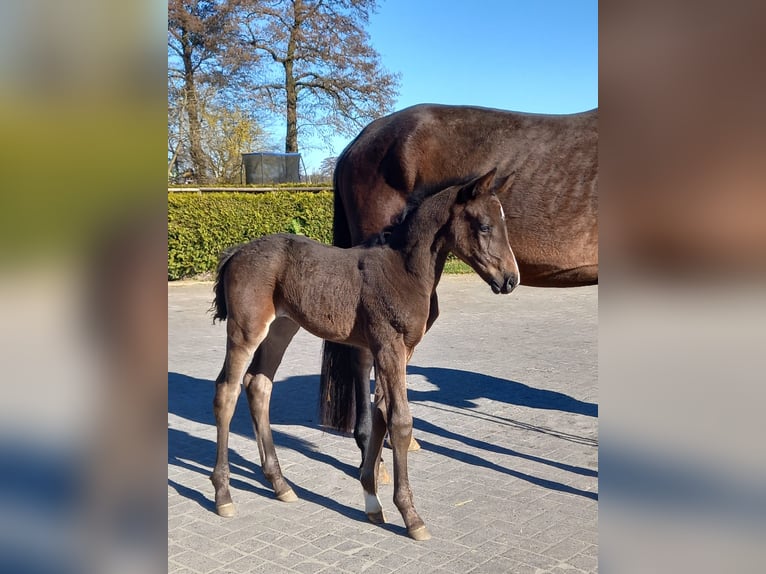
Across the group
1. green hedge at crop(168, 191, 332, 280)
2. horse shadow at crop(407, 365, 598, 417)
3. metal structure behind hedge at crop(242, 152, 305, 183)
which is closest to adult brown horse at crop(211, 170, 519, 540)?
horse shadow at crop(407, 365, 598, 417)

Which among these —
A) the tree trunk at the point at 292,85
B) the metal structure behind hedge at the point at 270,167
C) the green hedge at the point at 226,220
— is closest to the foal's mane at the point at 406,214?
the green hedge at the point at 226,220

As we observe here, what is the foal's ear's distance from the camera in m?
3.08

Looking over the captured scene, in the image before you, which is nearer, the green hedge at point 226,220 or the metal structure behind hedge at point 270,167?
the green hedge at point 226,220

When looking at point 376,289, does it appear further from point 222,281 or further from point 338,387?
point 338,387

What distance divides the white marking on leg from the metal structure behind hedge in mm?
16036

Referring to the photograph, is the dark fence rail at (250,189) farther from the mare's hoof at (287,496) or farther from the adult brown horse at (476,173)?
the mare's hoof at (287,496)

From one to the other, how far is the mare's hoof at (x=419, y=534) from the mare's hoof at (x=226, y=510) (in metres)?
0.96

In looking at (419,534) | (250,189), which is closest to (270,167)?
(250,189)

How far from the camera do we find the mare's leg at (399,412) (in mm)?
3246

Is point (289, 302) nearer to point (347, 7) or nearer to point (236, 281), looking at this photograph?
point (236, 281)

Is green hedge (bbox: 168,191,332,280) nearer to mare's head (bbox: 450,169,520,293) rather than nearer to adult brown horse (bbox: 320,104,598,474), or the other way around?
adult brown horse (bbox: 320,104,598,474)
